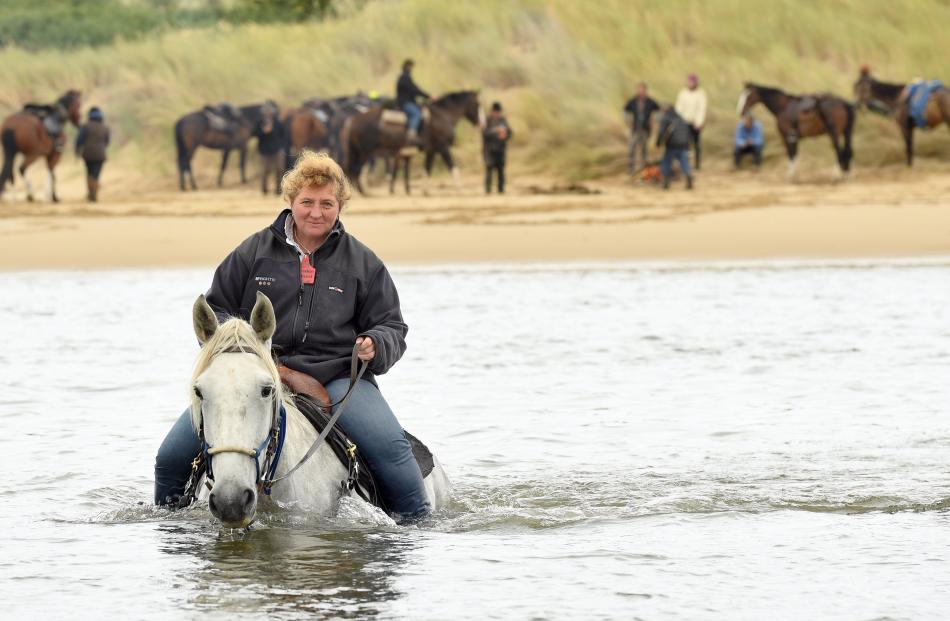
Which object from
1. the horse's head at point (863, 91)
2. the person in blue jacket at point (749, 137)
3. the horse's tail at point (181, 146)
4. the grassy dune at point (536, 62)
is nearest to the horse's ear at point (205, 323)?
the person in blue jacket at point (749, 137)

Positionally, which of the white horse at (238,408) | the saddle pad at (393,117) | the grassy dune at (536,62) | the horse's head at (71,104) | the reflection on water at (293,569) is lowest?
the reflection on water at (293,569)

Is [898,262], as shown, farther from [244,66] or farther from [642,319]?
[244,66]

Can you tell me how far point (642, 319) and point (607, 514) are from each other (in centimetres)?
743

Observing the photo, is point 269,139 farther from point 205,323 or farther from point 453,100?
point 205,323

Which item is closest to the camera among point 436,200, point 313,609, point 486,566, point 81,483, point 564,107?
point 313,609

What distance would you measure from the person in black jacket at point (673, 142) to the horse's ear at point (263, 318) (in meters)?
21.1

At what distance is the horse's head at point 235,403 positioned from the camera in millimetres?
5246

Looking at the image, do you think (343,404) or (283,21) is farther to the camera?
(283,21)

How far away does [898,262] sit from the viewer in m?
19.3

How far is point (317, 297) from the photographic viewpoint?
600 cm

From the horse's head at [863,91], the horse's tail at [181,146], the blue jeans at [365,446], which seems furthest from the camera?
the horse's tail at [181,146]

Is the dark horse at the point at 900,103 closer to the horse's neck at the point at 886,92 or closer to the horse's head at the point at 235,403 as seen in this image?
the horse's neck at the point at 886,92

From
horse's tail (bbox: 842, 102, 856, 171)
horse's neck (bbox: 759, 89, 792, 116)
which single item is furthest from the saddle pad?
horse's tail (bbox: 842, 102, 856, 171)

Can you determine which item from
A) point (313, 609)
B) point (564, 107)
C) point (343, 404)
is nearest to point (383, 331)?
point (343, 404)
